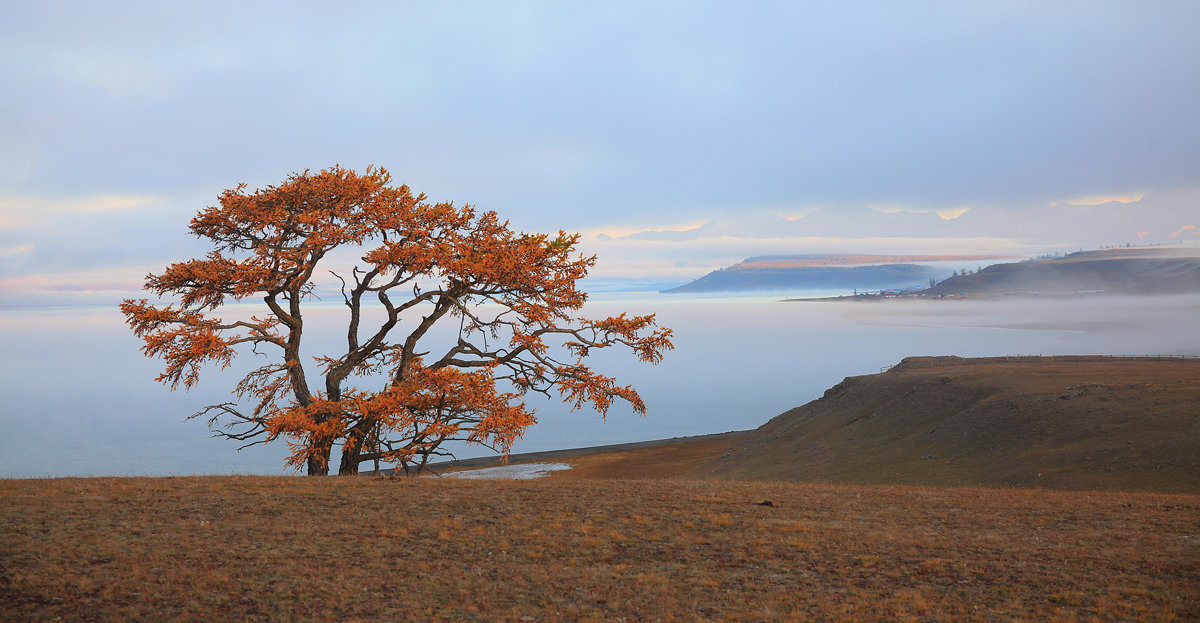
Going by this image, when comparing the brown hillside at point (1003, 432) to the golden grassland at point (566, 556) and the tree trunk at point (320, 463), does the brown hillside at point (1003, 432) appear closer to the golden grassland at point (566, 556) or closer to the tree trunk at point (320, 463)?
the golden grassland at point (566, 556)

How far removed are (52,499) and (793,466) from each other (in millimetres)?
36271

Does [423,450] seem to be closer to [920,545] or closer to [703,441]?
[920,545]

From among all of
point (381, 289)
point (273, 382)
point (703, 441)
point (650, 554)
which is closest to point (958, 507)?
point (650, 554)

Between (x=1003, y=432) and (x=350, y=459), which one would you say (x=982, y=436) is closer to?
(x=1003, y=432)

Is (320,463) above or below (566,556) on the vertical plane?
above

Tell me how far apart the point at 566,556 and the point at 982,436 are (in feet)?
106

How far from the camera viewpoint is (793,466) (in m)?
43.9

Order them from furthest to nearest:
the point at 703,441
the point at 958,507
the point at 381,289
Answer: the point at 703,441 < the point at 381,289 < the point at 958,507

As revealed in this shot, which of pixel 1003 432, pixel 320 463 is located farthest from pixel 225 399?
pixel 1003 432

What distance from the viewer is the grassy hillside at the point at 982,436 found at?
30.1 meters

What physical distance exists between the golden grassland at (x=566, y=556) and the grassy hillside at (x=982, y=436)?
11.4 metres

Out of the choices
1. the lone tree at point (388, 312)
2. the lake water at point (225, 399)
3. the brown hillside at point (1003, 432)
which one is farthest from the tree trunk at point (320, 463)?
the lake water at point (225, 399)

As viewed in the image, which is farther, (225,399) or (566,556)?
(225,399)

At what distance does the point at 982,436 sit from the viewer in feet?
127
